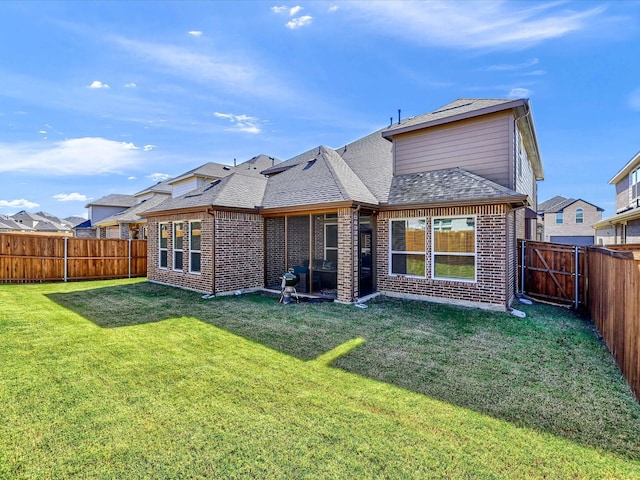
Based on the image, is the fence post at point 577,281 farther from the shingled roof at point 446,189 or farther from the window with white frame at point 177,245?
the window with white frame at point 177,245

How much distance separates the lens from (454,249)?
8.62 metres

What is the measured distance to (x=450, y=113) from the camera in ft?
34.2

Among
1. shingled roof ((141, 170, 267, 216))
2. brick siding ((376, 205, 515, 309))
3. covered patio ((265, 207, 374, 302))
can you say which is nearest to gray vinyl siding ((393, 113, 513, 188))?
brick siding ((376, 205, 515, 309))

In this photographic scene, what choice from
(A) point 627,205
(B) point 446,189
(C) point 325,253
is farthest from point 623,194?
(C) point 325,253

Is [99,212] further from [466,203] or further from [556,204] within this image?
[556,204]

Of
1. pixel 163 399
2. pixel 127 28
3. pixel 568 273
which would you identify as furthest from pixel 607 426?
pixel 127 28

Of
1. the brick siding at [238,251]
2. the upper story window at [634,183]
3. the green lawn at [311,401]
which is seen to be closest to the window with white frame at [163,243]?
the brick siding at [238,251]

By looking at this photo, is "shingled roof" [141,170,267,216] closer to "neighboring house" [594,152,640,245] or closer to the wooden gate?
the wooden gate

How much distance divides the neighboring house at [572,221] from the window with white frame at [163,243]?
127 feet

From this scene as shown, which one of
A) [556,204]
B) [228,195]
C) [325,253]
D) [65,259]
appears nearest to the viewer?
[228,195]

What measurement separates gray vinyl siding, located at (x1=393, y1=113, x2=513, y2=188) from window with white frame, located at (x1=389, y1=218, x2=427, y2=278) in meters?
2.50

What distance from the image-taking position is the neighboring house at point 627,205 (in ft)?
58.7

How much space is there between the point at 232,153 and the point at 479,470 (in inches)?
915

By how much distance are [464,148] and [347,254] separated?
16.8 ft
